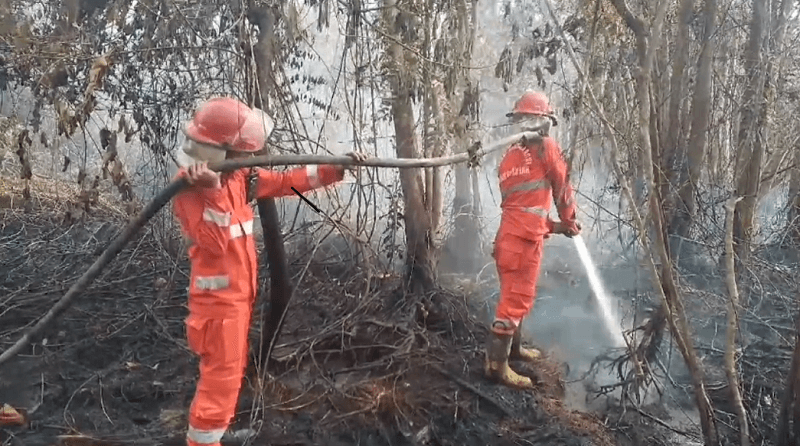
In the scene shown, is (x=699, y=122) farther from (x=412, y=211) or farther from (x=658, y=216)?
(x=658, y=216)

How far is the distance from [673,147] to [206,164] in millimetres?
3591

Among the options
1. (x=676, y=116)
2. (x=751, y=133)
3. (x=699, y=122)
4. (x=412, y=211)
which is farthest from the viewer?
(x=412, y=211)

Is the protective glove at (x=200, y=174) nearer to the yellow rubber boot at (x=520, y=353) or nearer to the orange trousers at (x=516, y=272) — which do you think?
the orange trousers at (x=516, y=272)

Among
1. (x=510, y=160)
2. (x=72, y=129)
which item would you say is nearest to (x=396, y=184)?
(x=510, y=160)

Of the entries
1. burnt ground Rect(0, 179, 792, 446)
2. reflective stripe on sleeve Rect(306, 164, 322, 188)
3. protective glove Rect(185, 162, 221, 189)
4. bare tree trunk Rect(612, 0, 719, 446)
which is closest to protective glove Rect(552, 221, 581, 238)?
burnt ground Rect(0, 179, 792, 446)

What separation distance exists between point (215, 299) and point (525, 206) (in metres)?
2.24

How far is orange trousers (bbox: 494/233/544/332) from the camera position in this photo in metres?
4.59

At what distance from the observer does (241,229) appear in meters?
3.43

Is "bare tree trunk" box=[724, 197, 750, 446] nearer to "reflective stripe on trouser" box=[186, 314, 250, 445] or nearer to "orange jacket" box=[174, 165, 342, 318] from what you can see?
"orange jacket" box=[174, 165, 342, 318]

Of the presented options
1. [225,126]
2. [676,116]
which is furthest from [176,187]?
[676,116]

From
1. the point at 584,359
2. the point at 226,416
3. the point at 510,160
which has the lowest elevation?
the point at 584,359

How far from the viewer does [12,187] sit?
31.2 feet

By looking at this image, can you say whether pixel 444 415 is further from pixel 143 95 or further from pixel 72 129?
pixel 143 95

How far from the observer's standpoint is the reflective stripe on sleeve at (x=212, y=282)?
331 cm
